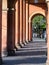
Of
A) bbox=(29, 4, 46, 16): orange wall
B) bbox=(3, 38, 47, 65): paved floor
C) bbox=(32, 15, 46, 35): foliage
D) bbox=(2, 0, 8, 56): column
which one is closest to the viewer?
bbox=(3, 38, 47, 65): paved floor

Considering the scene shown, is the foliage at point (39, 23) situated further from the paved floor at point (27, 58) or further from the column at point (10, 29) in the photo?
the column at point (10, 29)

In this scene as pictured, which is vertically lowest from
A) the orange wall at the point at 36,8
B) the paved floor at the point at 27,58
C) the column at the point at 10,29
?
the paved floor at the point at 27,58

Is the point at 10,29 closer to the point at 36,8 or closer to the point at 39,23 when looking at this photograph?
the point at 36,8

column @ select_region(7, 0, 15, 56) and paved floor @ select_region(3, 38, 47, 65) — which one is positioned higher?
column @ select_region(7, 0, 15, 56)

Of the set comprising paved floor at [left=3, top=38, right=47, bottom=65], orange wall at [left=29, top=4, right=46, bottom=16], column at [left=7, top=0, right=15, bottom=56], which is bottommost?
paved floor at [left=3, top=38, right=47, bottom=65]

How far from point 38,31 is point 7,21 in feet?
234

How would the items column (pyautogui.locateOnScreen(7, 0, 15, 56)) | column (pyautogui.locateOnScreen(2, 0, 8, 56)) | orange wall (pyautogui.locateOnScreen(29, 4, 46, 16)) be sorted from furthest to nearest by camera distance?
orange wall (pyautogui.locateOnScreen(29, 4, 46, 16)) → column (pyautogui.locateOnScreen(7, 0, 15, 56)) → column (pyautogui.locateOnScreen(2, 0, 8, 56))

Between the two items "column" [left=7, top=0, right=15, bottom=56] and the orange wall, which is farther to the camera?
the orange wall

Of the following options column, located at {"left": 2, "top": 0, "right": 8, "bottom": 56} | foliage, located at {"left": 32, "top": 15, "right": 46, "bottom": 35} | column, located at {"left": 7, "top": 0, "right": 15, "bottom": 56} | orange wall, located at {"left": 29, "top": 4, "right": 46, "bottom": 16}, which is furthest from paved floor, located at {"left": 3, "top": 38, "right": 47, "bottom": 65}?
foliage, located at {"left": 32, "top": 15, "right": 46, "bottom": 35}

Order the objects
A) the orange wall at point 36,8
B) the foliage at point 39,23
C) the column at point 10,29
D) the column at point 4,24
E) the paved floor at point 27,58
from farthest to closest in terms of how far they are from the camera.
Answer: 1. the foliage at point 39,23
2. the orange wall at point 36,8
3. the column at point 10,29
4. the column at point 4,24
5. the paved floor at point 27,58

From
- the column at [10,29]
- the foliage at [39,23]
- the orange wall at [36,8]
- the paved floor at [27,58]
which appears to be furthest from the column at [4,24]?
the foliage at [39,23]

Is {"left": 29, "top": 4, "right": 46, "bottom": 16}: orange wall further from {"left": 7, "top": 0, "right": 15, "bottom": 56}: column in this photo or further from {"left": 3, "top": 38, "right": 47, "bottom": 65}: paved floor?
{"left": 7, "top": 0, "right": 15, "bottom": 56}: column

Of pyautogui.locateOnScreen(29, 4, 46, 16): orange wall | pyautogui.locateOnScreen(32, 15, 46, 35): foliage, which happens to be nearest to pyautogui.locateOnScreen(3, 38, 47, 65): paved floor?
pyautogui.locateOnScreen(29, 4, 46, 16): orange wall

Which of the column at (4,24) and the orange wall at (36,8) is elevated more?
the orange wall at (36,8)
